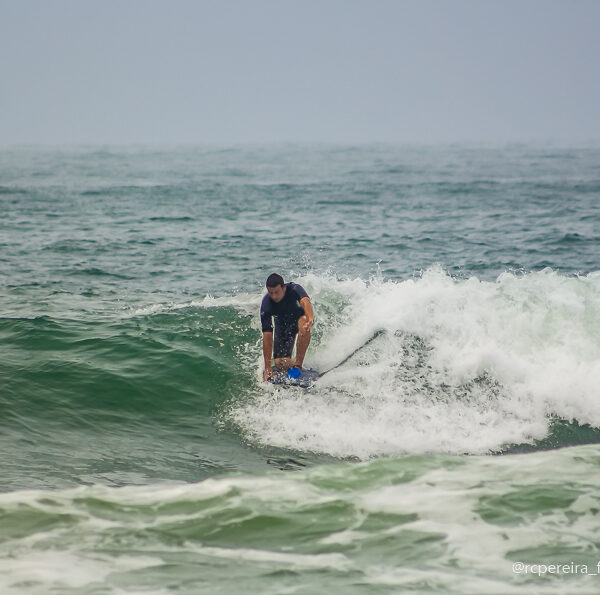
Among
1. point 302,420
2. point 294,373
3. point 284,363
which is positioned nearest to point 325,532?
point 302,420

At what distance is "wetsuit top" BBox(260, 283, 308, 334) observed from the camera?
9.50m

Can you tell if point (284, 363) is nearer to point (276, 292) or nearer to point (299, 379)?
point (299, 379)

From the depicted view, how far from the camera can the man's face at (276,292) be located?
9094mm

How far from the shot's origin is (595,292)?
12.3 meters

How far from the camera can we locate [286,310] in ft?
31.7

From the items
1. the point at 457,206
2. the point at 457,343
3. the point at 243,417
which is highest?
the point at 457,206

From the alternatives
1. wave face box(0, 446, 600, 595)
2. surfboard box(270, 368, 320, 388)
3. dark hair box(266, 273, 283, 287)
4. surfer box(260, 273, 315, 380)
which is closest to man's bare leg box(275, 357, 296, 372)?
surfer box(260, 273, 315, 380)

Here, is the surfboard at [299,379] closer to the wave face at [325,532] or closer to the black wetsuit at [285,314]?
the black wetsuit at [285,314]

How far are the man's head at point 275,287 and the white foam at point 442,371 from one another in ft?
4.41

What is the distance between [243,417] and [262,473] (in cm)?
213

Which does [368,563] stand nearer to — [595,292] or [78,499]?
[78,499]

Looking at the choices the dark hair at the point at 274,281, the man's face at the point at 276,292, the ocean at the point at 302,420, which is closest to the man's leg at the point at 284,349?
the ocean at the point at 302,420

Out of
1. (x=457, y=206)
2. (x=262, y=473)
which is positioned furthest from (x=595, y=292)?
(x=457, y=206)

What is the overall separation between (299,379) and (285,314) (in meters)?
0.95
